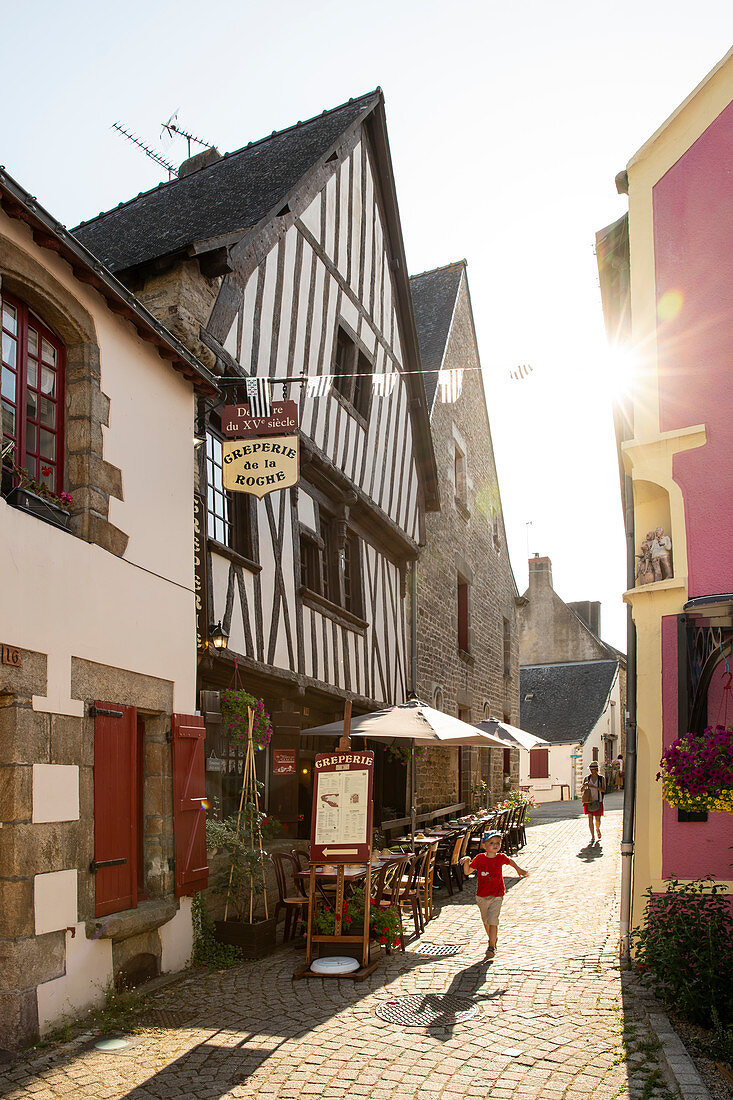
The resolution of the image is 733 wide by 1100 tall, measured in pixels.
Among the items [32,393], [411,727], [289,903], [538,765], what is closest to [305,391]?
[411,727]

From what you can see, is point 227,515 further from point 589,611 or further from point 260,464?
point 589,611

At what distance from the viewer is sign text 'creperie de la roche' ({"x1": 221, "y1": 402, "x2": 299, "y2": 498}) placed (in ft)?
21.0

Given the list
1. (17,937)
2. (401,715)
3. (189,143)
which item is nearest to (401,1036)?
(17,937)

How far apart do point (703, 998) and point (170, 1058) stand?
2566 mm

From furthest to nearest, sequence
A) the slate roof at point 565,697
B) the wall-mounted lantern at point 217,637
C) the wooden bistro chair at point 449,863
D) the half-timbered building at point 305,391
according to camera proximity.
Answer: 1. the slate roof at point 565,697
2. the wooden bistro chair at point 449,863
3. the half-timbered building at point 305,391
4. the wall-mounted lantern at point 217,637

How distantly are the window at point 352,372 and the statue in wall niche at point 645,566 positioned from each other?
458 centimetres

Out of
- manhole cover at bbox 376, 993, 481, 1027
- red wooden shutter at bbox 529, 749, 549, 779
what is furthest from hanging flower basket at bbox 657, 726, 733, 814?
red wooden shutter at bbox 529, 749, 549, 779

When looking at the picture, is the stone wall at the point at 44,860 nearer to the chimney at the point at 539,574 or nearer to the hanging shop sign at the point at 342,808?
the hanging shop sign at the point at 342,808

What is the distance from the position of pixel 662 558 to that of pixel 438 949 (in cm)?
319

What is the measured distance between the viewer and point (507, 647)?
769 inches

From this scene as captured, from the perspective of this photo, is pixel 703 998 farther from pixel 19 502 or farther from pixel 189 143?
pixel 189 143

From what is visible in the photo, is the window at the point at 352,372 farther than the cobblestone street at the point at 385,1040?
Yes

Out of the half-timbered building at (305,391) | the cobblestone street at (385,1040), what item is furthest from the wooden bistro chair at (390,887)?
the half-timbered building at (305,391)

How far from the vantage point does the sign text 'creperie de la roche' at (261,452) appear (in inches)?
252
